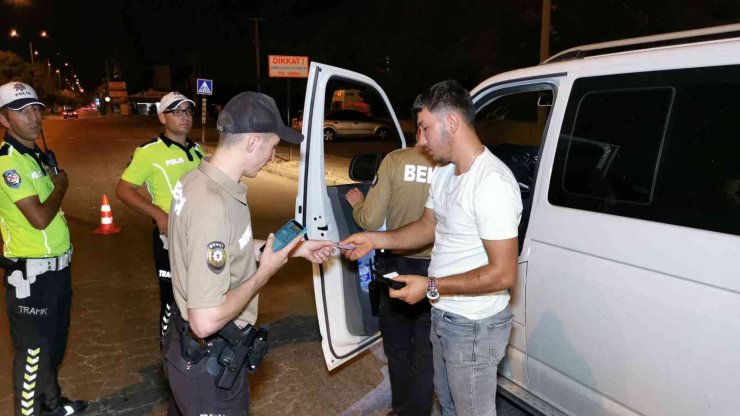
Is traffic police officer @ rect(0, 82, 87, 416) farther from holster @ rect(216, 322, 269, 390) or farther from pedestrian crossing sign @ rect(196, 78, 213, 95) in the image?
pedestrian crossing sign @ rect(196, 78, 213, 95)

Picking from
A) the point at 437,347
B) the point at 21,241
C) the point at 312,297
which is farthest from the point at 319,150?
the point at 312,297

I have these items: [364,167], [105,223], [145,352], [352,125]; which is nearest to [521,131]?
[352,125]

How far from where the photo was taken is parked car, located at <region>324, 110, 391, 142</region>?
931 inches

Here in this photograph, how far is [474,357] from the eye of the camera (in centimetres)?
217

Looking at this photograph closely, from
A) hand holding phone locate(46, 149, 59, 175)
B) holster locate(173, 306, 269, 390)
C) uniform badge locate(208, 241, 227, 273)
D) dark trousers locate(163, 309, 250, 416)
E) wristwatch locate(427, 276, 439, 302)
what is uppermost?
hand holding phone locate(46, 149, 59, 175)

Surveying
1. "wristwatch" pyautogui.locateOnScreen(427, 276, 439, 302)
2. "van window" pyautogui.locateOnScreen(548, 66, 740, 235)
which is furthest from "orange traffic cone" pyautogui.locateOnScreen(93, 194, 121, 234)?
"van window" pyautogui.locateOnScreen(548, 66, 740, 235)

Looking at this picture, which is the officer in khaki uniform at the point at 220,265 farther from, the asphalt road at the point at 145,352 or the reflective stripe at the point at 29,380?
the asphalt road at the point at 145,352

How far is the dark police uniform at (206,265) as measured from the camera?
5.85 feet

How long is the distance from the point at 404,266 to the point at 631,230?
129cm

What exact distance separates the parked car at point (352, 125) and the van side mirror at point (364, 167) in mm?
20057

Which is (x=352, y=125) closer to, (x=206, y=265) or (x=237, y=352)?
(x=237, y=352)

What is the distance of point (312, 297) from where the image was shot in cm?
534

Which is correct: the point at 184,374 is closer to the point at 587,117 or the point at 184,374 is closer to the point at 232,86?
the point at 587,117

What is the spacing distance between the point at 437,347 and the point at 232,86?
180 ft
